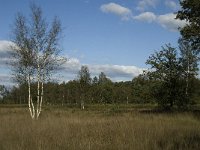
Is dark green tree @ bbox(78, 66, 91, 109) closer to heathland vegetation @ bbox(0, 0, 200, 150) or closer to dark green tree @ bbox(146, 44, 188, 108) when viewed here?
heathland vegetation @ bbox(0, 0, 200, 150)

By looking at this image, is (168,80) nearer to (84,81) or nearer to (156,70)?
(156,70)

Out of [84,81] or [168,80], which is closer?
[168,80]

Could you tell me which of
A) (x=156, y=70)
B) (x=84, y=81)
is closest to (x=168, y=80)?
(x=156, y=70)

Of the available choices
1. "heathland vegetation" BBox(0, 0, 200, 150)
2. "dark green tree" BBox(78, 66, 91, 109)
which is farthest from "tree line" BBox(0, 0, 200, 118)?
"dark green tree" BBox(78, 66, 91, 109)

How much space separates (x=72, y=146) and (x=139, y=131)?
324 cm

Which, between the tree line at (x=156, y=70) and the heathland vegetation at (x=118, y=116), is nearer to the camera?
the heathland vegetation at (x=118, y=116)

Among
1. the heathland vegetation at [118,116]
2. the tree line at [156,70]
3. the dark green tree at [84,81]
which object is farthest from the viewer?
the dark green tree at [84,81]

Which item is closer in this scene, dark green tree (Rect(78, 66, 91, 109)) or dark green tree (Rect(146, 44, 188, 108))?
dark green tree (Rect(146, 44, 188, 108))

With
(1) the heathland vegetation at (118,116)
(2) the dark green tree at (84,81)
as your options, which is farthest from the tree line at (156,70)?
(2) the dark green tree at (84,81)

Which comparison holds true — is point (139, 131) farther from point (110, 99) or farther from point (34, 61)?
point (110, 99)

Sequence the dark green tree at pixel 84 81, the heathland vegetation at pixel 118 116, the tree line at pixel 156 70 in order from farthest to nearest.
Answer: the dark green tree at pixel 84 81 < the tree line at pixel 156 70 < the heathland vegetation at pixel 118 116

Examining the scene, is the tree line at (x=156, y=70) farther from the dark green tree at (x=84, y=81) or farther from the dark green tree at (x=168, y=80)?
the dark green tree at (x=84, y=81)

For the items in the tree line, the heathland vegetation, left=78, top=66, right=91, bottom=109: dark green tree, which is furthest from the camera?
left=78, top=66, right=91, bottom=109: dark green tree

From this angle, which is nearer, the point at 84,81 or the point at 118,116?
the point at 118,116
